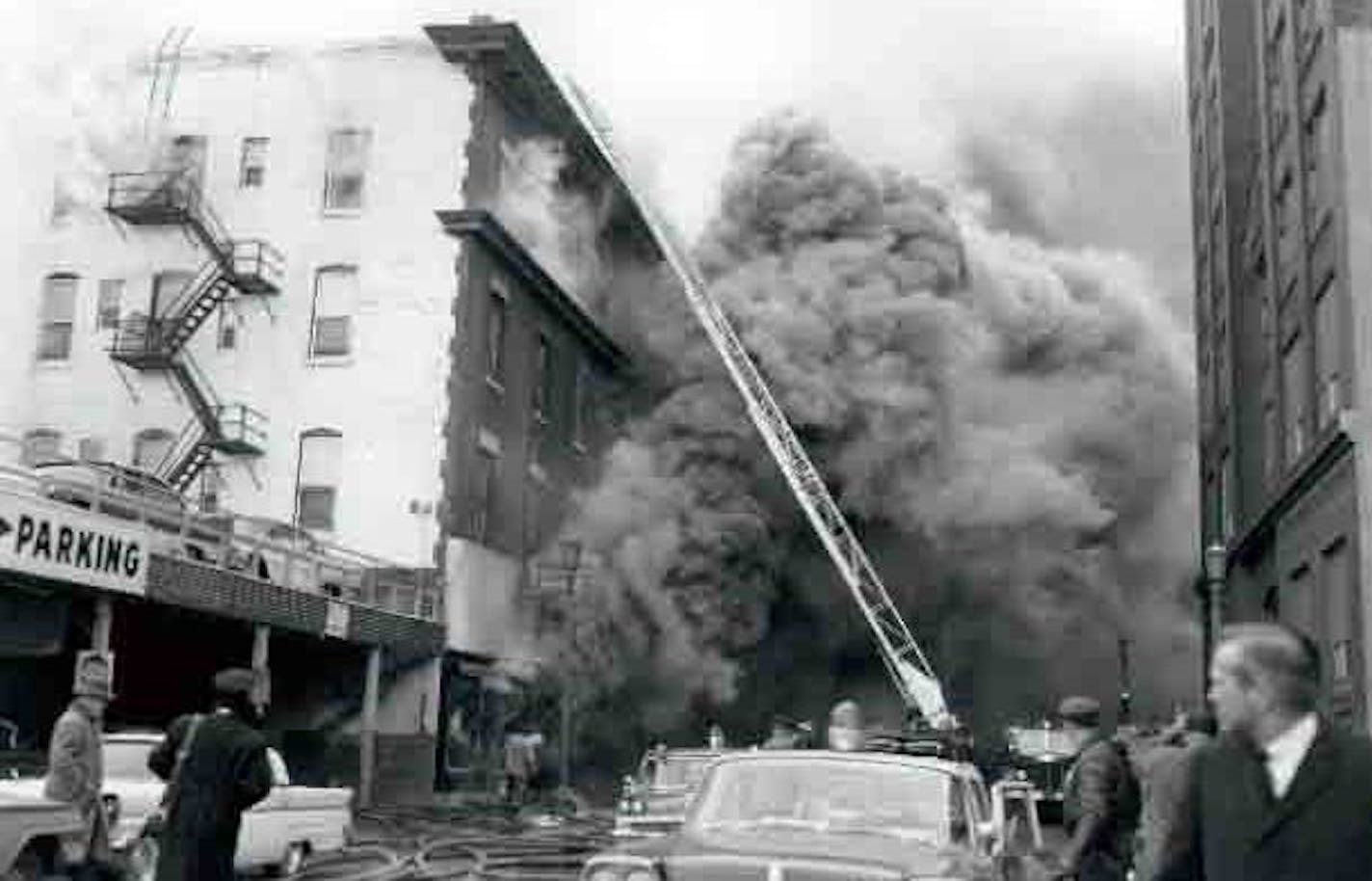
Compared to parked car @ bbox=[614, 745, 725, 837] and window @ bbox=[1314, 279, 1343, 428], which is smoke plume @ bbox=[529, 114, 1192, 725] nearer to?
window @ bbox=[1314, 279, 1343, 428]

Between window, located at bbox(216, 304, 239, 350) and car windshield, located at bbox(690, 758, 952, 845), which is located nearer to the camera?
car windshield, located at bbox(690, 758, 952, 845)

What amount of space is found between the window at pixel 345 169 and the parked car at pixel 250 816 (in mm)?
15822

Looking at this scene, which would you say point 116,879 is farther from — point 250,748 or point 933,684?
point 933,684

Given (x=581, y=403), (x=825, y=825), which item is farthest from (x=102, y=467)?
(x=581, y=403)

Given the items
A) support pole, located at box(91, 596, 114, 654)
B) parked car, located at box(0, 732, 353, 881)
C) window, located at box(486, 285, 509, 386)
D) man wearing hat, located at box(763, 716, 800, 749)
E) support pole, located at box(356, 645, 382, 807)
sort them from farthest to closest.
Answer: window, located at box(486, 285, 509, 386) < support pole, located at box(356, 645, 382, 807) < support pole, located at box(91, 596, 114, 654) < man wearing hat, located at box(763, 716, 800, 749) < parked car, located at box(0, 732, 353, 881)

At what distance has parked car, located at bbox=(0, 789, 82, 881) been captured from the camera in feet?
26.1

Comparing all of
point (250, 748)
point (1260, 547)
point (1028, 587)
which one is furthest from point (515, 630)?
point (250, 748)

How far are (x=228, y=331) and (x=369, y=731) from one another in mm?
8954

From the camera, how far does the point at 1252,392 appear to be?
33.2 meters

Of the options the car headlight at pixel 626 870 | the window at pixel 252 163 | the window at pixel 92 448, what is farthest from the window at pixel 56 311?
the car headlight at pixel 626 870

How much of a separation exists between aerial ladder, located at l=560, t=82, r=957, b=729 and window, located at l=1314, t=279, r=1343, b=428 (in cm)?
849

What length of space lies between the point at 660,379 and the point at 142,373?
1231 cm

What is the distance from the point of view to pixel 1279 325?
2795 cm

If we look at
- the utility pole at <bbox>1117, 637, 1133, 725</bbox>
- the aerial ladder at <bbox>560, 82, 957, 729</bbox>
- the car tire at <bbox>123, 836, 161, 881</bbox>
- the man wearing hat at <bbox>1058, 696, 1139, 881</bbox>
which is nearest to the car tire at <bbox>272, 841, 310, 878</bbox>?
the car tire at <bbox>123, 836, 161, 881</bbox>
